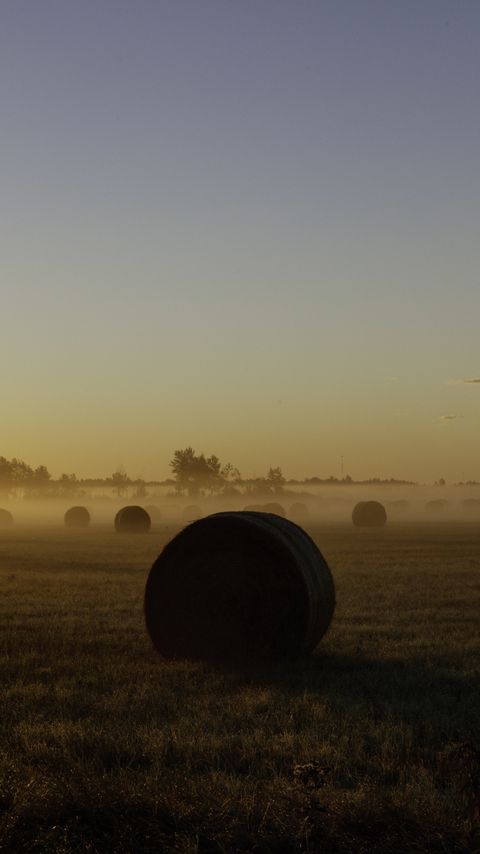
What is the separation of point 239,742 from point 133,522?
47.3 m

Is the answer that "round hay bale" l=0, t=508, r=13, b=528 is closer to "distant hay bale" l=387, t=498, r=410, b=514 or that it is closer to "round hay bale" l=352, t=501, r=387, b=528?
"round hay bale" l=352, t=501, r=387, b=528

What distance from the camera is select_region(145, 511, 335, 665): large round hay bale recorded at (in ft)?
36.2

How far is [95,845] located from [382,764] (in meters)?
2.40

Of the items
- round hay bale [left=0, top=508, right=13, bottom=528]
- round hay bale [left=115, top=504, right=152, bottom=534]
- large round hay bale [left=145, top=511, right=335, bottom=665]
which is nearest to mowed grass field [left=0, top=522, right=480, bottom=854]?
large round hay bale [left=145, top=511, right=335, bottom=665]

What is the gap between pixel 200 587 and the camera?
1152cm

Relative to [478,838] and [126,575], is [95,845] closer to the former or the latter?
[478,838]

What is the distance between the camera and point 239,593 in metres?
11.3

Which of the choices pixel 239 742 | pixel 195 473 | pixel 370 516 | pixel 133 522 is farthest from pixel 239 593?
pixel 195 473

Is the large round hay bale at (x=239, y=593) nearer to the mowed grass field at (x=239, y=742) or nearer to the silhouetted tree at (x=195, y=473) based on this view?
the mowed grass field at (x=239, y=742)

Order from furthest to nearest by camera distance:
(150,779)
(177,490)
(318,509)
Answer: (318,509), (177,490), (150,779)

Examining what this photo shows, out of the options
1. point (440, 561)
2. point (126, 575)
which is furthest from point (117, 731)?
point (440, 561)

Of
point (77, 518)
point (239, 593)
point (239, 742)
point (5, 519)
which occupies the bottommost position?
point (5, 519)

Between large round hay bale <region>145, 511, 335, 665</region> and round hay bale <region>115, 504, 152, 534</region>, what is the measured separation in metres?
42.7

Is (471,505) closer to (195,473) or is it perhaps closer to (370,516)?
(195,473)
